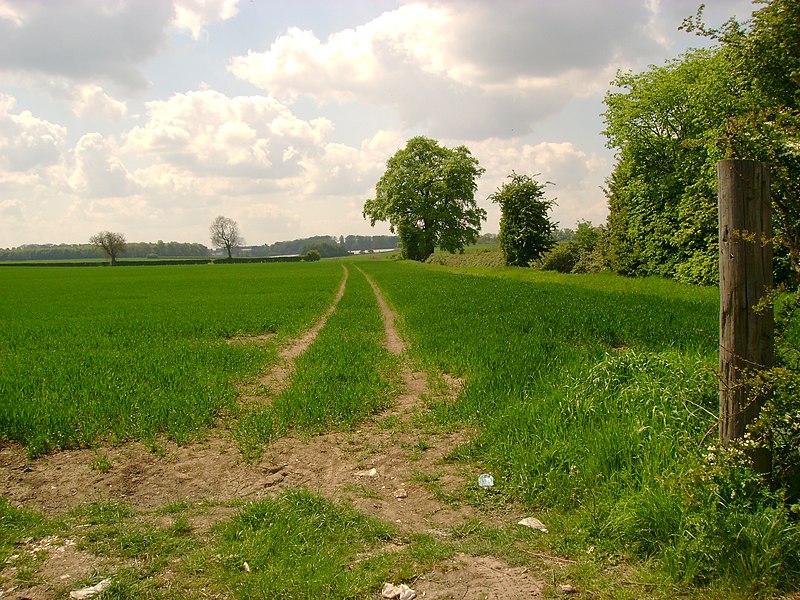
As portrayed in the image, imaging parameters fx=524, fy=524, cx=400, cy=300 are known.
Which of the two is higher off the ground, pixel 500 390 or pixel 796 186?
pixel 796 186

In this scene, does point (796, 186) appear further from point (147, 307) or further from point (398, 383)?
point (147, 307)

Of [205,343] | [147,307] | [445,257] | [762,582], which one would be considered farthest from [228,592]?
[445,257]

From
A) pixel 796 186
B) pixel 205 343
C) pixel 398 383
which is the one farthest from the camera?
pixel 205 343

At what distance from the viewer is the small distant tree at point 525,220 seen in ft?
131

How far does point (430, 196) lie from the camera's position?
2734 inches

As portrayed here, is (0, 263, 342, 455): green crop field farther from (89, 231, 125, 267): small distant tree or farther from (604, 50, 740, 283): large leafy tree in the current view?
(89, 231, 125, 267): small distant tree

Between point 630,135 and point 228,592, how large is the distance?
27.6 metres

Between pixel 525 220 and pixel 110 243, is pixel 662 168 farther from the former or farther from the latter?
pixel 110 243

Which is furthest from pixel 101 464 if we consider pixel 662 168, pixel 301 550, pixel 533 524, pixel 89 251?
pixel 89 251

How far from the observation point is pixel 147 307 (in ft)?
76.1

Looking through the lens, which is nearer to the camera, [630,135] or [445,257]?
[630,135]

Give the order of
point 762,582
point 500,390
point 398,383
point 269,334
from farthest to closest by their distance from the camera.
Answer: point 269,334 → point 398,383 → point 500,390 → point 762,582

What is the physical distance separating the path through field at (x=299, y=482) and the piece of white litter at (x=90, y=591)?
0.60 feet

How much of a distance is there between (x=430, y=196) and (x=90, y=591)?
224 feet
